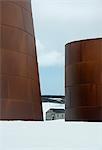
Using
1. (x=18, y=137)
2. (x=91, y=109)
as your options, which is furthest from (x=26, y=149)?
(x=91, y=109)

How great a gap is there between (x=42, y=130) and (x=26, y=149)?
1.42ft

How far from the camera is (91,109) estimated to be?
11359mm

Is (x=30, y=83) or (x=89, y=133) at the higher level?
(x=30, y=83)

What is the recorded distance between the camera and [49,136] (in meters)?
6.11

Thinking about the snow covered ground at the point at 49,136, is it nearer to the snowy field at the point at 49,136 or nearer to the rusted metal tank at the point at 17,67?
the snowy field at the point at 49,136

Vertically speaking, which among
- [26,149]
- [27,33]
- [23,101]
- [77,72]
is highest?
[27,33]

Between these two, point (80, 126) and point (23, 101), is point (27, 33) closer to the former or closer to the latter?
point (23, 101)

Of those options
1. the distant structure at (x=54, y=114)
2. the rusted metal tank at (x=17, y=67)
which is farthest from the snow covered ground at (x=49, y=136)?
the distant structure at (x=54, y=114)

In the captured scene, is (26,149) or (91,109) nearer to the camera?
(26,149)

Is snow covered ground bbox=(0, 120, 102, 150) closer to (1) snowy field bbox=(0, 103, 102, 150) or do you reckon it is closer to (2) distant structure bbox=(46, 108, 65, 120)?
(1) snowy field bbox=(0, 103, 102, 150)

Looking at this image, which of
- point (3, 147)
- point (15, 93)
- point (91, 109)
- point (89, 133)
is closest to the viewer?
point (3, 147)

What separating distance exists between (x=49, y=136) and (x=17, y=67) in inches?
→ 94.4

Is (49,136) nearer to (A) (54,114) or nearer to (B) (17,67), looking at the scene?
(B) (17,67)

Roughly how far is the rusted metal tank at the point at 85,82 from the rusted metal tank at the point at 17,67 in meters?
3.14
